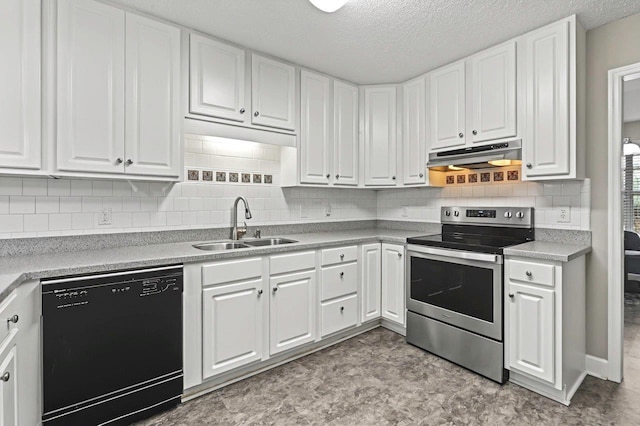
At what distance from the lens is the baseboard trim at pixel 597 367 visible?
2385mm

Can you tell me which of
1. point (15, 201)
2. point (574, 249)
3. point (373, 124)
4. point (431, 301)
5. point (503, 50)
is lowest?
point (431, 301)

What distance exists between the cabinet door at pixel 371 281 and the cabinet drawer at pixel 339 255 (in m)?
0.13

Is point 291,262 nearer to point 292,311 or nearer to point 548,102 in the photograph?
point 292,311

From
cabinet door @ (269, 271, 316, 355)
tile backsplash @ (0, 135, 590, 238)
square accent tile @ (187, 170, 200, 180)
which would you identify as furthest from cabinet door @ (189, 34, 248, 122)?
cabinet door @ (269, 271, 316, 355)

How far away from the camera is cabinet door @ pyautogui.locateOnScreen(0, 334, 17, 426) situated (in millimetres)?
1266

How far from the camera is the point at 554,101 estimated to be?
2.33 m

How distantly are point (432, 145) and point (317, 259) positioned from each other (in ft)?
5.01

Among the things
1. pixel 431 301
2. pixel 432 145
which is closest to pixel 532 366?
pixel 431 301

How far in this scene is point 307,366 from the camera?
258cm

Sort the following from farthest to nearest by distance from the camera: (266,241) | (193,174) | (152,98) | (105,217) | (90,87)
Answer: (266,241) → (193,174) → (105,217) → (152,98) → (90,87)

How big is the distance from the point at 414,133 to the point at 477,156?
29.5 inches

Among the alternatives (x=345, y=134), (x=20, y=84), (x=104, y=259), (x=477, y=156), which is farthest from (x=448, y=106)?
(x=20, y=84)

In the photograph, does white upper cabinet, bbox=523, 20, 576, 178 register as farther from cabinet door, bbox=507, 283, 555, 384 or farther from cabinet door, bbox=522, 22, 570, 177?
cabinet door, bbox=507, 283, 555, 384

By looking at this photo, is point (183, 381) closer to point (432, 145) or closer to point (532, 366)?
point (532, 366)
